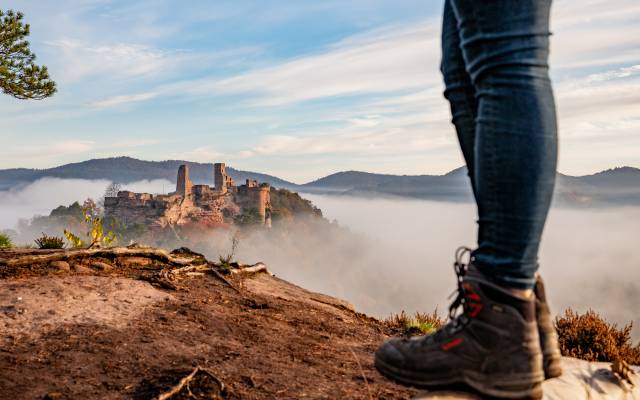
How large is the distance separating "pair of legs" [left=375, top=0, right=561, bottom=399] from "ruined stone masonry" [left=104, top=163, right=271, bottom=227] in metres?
83.0

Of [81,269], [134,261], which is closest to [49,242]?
[134,261]

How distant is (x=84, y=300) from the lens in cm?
395

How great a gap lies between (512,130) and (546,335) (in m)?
0.70

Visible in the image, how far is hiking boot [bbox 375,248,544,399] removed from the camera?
5.16ft

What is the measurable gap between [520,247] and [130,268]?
493 cm

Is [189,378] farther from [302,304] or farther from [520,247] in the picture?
[302,304]

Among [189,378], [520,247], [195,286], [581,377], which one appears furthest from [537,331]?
[195,286]

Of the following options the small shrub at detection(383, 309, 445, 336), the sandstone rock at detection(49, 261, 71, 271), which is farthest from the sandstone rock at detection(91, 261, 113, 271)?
the small shrub at detection(383, 309, 445, 336)

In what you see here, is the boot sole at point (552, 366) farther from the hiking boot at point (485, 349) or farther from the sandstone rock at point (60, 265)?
the sandstone rock at point (60, 265)

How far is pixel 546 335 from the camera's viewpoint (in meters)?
1.73

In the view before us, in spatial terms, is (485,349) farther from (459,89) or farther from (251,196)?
(251,196)

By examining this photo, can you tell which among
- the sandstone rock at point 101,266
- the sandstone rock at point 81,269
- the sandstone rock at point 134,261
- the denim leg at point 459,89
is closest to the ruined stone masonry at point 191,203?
the sandstone rock at point 134,261

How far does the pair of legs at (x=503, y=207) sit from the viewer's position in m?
1.46

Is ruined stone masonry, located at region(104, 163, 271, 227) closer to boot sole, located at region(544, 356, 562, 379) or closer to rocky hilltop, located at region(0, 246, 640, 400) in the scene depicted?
rocky hilltop, located at region(0, 246, 640, 400)
